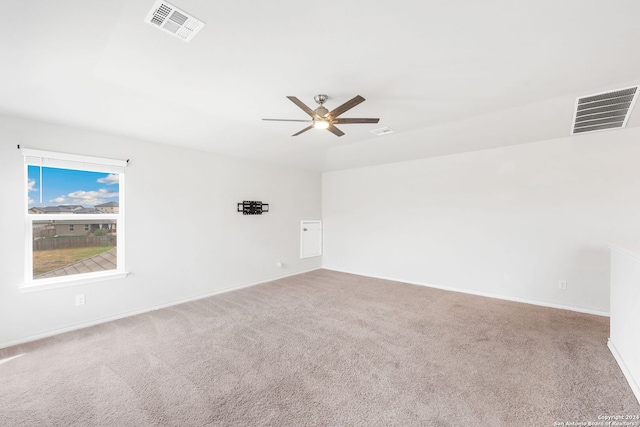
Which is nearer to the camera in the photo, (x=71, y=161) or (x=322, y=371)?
(x=322, y=371)

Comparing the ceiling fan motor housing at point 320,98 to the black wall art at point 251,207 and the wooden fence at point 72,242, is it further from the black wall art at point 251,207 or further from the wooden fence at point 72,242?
the wooden fence at point 72,242

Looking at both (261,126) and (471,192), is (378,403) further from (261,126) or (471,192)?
(471,192)

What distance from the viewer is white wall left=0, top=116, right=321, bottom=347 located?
2920 millimetres

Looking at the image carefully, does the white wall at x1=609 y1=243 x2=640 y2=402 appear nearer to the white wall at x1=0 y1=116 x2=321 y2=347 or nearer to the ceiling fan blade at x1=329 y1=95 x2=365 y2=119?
the ceiling fan blade at x1=329 y1=95 x2=365 y2=119

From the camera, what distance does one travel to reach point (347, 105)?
2541mm

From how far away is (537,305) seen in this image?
4.06m

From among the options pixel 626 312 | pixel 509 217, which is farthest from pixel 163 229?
pixel 509 217

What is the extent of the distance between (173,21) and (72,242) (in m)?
3.19

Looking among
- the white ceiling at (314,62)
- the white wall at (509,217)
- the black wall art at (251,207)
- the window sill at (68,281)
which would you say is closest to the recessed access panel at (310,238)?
the white wall at (509,217)

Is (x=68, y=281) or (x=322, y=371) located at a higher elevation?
(x=68, y=281)

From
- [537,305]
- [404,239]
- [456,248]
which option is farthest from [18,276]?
[537,305]

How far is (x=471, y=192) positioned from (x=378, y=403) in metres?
3.97

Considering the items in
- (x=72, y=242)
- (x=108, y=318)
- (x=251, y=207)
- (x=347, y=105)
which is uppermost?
(x=347, y=105)

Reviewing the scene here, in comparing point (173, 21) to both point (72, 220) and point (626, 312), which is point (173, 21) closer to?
point (72, 220)
